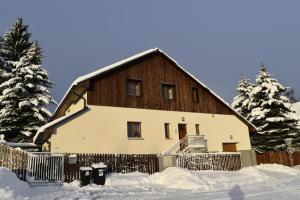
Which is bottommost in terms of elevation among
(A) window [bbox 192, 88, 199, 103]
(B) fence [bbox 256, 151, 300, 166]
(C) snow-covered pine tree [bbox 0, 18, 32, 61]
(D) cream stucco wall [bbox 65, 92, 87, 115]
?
(B) fence [bbox 256, 151, 300, 166]

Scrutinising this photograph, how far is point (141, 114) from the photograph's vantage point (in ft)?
78.3

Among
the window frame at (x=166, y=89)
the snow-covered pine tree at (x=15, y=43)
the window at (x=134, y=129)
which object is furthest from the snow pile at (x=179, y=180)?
the snow-covered pine tree at (x=15, y=43)

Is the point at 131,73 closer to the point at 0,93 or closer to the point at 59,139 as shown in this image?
the point at 59,139

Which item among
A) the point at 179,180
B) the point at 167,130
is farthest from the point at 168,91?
the point at 179,180

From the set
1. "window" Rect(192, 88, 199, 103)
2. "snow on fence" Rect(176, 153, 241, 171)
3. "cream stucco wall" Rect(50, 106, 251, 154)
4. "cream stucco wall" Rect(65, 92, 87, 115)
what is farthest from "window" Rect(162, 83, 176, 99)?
"cream stucco wall" Rect(65, 92, 87, 115)

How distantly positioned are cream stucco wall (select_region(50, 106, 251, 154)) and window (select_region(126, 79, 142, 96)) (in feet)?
4.25

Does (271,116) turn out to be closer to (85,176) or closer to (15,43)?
(85,176)

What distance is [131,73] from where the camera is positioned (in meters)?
24.4

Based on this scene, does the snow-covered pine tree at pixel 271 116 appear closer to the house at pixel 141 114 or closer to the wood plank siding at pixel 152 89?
the house at pixel 141 114

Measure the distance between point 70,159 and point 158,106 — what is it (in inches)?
357

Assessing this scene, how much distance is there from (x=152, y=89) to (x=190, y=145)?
4.99 meters

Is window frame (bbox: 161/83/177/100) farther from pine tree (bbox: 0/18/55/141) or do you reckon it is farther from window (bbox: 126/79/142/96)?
pine tree (bbox: 0/18/55/141)

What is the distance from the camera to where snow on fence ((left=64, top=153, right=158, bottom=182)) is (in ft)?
58.4

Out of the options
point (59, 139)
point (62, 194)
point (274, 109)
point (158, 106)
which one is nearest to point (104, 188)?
point (62, 194)
